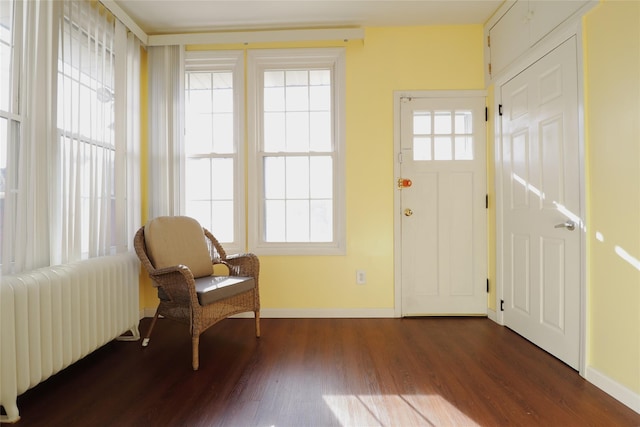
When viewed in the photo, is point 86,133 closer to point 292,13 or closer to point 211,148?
point 211,148

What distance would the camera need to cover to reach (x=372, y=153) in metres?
2.88

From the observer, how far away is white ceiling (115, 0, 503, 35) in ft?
8.25

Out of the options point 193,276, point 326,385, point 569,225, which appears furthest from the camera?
point 193,276

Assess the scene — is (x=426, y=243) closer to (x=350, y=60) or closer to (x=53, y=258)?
(x=350, y=60)

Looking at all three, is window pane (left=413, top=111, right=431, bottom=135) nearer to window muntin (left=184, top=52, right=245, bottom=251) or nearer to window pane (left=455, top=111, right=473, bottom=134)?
window pane (left=455, top=111, right=473, bottom=134)

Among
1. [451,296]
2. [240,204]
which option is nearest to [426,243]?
[451,296]

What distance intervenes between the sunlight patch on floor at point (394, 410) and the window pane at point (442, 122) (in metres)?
2.21

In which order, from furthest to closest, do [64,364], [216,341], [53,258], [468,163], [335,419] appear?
[468,163], [216,341], [53,258], [64,364], [335,419]

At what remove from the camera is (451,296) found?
2.86 meters

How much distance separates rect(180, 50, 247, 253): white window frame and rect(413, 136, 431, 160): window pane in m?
1.62

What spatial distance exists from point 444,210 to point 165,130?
2668 millimetres

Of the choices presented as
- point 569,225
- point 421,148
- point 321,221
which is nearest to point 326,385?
point 321,221

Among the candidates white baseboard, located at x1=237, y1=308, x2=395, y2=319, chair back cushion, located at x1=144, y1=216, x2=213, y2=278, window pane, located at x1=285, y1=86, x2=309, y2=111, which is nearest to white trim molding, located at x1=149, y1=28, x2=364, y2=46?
window pane, located at x1=285, y1=86, x2=309, y2=111

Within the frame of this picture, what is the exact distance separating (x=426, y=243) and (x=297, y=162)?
1.44m
